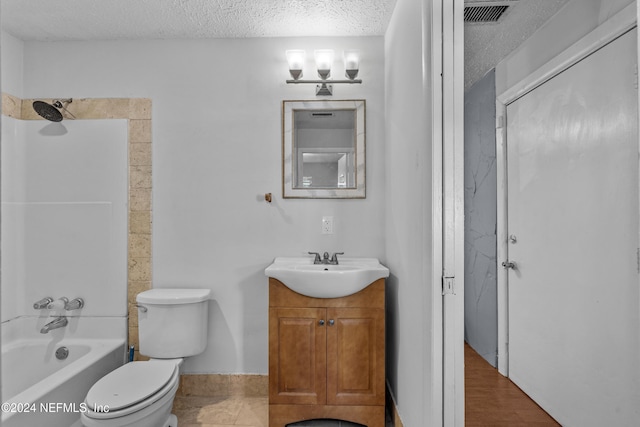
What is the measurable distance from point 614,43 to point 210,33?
7.09ft

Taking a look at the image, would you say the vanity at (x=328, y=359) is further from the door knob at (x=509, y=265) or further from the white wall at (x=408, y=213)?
the door knob at (x=509, y=265)

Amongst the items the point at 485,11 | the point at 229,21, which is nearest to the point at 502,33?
the point at 485,11

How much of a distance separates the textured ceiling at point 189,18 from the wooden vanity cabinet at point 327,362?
65.3 inches

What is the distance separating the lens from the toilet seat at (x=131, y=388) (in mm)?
1563

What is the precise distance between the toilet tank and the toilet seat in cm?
16

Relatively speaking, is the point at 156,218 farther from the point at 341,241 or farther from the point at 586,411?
the point at 586,411

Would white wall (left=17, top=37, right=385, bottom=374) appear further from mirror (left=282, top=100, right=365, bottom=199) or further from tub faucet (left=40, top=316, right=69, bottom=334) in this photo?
tub faucet (left=40, top=316, right=69, bottom=334)

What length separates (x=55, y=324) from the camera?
2.27 metres

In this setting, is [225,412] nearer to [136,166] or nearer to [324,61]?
[136,166]

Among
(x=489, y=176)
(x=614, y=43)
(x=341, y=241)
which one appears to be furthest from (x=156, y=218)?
(x=614, y=43)

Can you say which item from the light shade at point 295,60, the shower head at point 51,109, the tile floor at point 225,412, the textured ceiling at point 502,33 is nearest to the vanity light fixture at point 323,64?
the light shade at point 295,60

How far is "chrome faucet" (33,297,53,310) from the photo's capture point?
229cm

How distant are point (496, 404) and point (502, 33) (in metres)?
2.03

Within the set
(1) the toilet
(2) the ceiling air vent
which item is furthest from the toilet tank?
(2) the ceiling air vent
